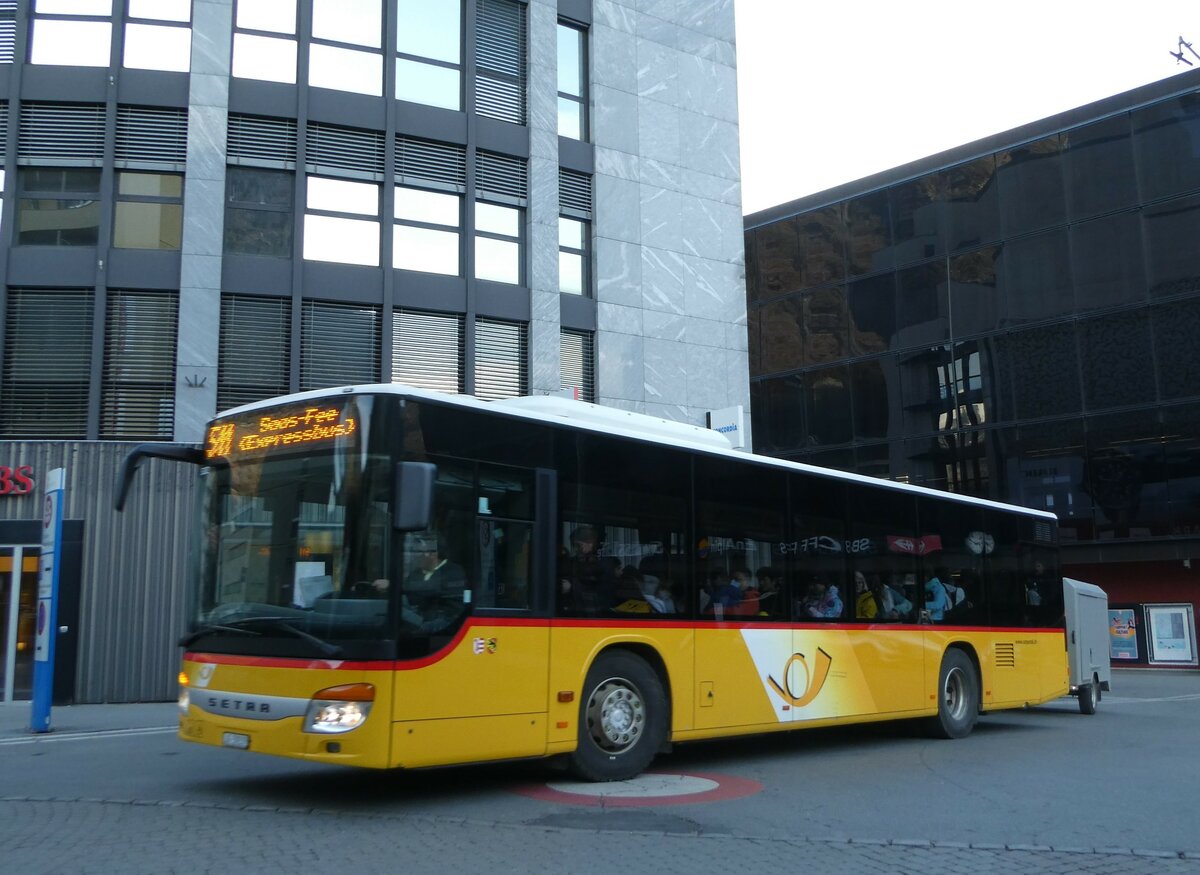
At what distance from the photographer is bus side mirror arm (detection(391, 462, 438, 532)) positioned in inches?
307

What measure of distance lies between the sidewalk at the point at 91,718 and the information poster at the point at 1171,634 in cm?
2627

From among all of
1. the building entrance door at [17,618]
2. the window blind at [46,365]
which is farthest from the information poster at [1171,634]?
the building entrance door at [17,618]

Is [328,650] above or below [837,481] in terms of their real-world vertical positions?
below

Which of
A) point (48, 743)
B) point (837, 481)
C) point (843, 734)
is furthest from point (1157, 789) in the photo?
point (48, 743)

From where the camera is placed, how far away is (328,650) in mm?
7926

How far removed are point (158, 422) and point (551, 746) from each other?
13.3 m

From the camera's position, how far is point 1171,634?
3256 cm

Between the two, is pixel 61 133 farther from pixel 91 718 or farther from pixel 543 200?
pixel 91 718

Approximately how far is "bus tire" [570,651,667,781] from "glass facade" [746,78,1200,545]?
82.9 feet

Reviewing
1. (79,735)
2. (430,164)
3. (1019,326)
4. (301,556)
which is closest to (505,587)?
(301,556)

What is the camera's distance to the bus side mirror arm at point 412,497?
779 centimetres

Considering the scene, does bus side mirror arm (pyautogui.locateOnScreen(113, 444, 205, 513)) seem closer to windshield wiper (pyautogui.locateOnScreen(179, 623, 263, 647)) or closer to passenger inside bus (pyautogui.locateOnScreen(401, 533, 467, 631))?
windshield wiper (pyautogui.locateOnScreen(179, 623, 263, 647))

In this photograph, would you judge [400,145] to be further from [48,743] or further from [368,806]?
[368,806]

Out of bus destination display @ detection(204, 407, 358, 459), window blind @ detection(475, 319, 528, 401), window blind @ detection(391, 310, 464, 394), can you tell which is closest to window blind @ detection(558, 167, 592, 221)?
window blind @ detection(475, 319, 528, 401)
